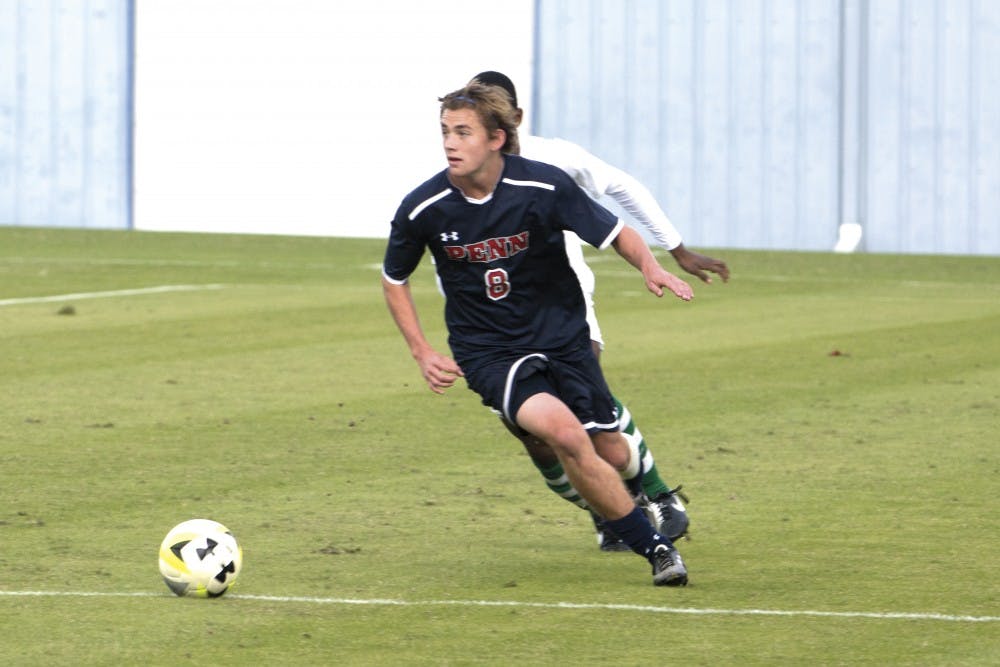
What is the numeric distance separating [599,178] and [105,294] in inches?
492

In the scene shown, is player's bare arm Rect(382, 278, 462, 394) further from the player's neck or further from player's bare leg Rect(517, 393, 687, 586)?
the player's neck

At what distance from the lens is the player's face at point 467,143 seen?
7422 mm

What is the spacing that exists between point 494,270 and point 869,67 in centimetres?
2253

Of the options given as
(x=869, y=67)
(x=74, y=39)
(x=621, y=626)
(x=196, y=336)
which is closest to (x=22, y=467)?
(x=621, y=626)

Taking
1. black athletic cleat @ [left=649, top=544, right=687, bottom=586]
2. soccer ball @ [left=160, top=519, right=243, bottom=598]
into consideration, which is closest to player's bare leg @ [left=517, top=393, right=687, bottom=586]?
black athletic cleat @ [left=649, top=544, right=687, bottom=586]

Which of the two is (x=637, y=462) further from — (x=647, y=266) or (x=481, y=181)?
(x=481, y=181)

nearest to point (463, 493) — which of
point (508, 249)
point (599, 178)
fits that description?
point (599, 178)

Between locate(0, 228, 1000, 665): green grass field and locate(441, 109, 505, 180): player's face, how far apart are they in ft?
4.73

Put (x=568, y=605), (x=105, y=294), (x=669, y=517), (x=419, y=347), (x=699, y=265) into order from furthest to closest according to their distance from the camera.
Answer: (x=105, y=294), (x=669, y=517), (x=699, y=265), (x=419, y=347), (x=568, y=605)

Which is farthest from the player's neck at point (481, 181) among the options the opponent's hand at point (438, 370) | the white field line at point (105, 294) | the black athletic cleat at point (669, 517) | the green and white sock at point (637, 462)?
the white field line at point (105, 294)

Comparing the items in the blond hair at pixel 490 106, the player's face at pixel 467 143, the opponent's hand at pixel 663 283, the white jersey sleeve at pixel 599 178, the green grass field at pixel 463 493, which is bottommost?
the green grass field at pixel 463 493

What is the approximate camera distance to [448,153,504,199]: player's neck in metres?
7.48

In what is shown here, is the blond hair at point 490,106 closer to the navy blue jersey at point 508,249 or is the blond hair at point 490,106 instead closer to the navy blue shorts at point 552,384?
the navy blue jersey at point 508,249

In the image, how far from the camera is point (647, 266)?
7.32m
